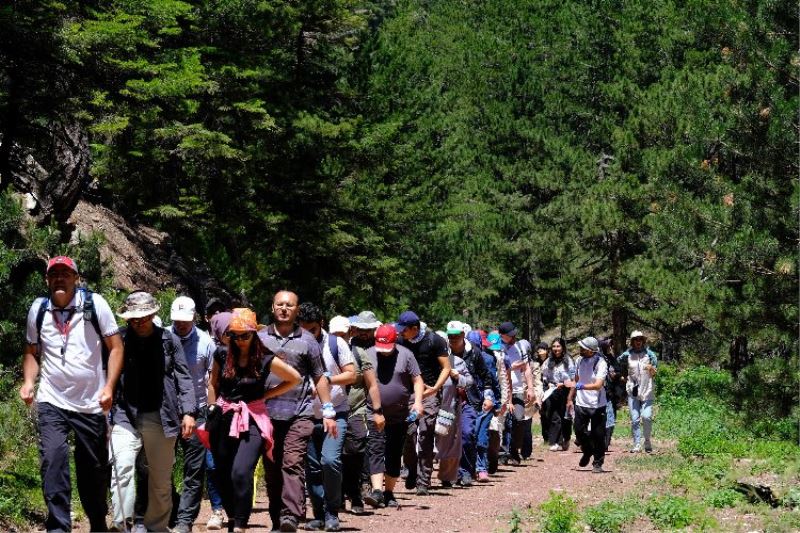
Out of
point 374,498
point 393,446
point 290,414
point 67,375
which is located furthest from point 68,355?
point 393,446

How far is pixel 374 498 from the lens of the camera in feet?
39.7

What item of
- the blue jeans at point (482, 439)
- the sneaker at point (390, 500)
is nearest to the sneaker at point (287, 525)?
the sneaker at point (390, 500)

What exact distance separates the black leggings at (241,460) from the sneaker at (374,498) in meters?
3.11

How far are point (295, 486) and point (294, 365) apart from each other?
3.09 ft

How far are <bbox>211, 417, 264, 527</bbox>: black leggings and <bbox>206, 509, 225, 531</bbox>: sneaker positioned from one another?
125 cm

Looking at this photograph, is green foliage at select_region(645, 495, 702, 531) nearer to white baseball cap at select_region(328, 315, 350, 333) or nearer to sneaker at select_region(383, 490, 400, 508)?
sneaker at select_region(383, 490, 400, 508)

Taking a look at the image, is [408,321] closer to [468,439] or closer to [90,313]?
[468,439]

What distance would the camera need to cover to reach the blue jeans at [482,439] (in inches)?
623

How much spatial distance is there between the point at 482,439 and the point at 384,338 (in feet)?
13.8

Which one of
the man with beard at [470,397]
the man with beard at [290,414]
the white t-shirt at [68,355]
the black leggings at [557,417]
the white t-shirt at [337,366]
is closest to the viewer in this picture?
the white t-shirt at [68,355]

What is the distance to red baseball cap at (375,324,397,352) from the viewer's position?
12383 millimetres

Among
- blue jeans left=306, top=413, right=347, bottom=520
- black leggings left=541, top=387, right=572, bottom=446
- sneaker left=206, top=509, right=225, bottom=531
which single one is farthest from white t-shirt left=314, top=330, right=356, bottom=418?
black leggings left=541, top=387, right=572, bottom=446

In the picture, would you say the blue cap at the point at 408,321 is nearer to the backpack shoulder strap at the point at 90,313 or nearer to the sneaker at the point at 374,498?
the sneaker at the point at 374,498

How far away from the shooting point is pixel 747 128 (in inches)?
802
